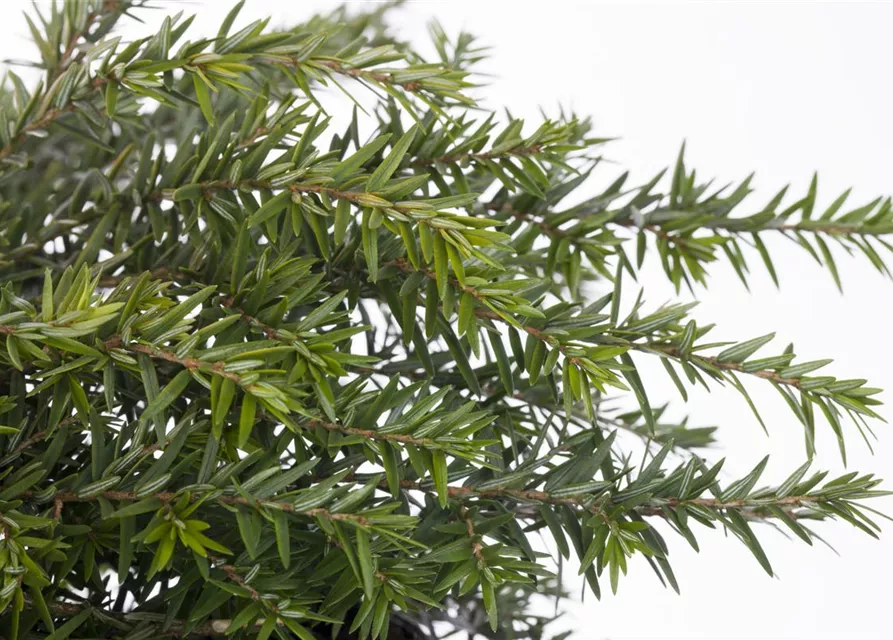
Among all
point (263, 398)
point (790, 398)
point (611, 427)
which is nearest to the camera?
point (263, 398)

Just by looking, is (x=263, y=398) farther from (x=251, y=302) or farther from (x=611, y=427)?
(x=611, y=427)

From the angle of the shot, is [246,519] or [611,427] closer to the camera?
[246,519]

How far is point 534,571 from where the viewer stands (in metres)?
0.46

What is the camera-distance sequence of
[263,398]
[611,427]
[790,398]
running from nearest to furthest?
[263,398] < [790,398] < [611,427]

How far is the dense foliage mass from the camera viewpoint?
0.41m

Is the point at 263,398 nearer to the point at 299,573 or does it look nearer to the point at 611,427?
the point at 299,573

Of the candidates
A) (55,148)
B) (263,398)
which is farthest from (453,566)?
(55,148)

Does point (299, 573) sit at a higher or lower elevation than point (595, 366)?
lower

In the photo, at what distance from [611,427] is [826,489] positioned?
249 millimetres

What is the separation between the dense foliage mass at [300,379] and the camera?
0.41 m

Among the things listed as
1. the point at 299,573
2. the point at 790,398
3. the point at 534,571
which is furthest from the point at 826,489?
the point at 299,573

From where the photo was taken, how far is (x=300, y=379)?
0.43 meters

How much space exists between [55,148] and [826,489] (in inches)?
22.6

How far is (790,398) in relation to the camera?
505mm
